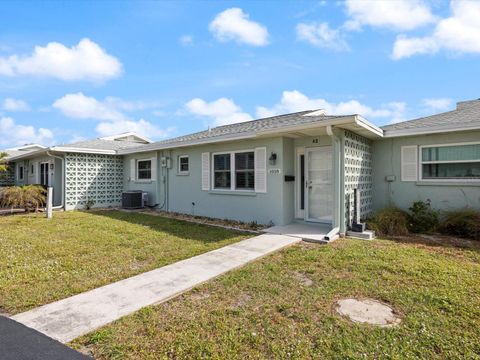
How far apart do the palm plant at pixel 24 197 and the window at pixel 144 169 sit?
13.2 ft

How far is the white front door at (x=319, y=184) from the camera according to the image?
25.9 feet

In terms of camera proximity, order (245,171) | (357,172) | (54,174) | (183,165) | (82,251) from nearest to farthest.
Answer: (82,251) → (357,172) → (245,171) → (183,165) → (54,174)

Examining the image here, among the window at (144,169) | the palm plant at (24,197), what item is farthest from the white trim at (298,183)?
the palm plant at (24,197)

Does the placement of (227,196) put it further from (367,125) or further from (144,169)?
(144,169)

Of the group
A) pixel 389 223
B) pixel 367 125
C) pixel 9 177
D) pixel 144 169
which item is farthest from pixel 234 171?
pixel 9 177

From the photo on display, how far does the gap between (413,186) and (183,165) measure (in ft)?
26.2

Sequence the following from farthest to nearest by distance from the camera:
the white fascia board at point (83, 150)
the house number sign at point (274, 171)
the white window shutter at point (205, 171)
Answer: the white fascia board at point (83, 150) → the white window shutter at point (205, 171) → the house number sign at point (274, 171)

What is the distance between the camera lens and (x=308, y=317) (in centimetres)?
310

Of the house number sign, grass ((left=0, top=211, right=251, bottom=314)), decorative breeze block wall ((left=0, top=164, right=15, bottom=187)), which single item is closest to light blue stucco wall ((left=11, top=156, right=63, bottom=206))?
grass ((left=0, top=211, right=251, bottom=314))

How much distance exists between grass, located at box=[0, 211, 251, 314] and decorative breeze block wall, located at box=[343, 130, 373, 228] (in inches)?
111

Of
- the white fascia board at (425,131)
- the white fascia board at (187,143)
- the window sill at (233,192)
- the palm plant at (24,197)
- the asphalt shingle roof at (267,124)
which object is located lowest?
the palm plant at (24,197)

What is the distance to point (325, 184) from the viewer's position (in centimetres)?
795

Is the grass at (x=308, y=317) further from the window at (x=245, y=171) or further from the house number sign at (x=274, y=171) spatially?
the window at (x=245, y=171)

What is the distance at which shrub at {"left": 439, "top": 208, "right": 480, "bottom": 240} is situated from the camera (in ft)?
21.4
